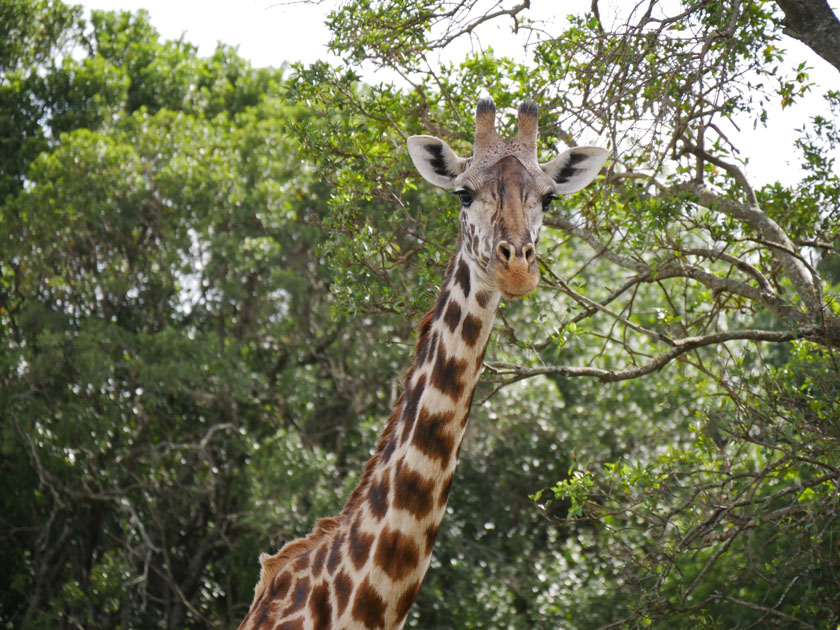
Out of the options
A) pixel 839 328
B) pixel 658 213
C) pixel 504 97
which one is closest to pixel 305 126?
pixel 504 97

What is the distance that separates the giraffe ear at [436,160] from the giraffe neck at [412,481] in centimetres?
50

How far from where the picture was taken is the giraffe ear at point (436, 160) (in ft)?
15.7

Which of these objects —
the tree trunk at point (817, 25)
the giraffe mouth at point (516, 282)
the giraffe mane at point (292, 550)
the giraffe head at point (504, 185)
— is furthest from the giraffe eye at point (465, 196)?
the tree trunk at point (817, 25)

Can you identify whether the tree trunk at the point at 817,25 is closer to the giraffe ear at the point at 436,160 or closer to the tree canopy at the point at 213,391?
the giraffe ear at the point at 436,160

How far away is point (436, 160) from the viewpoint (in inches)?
191

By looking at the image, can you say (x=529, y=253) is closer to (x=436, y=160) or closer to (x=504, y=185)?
(x=504, y=185)

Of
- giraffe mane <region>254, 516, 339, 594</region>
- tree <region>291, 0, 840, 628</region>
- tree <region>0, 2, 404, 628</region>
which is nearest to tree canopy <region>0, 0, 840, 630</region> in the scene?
tree <region>0, 2, 404, 628</region>

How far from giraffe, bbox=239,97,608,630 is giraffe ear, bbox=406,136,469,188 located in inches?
7.0

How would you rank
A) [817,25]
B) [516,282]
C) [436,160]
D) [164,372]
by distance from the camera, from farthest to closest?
[164,372] < [817,25] < [436,160] < [516,282]

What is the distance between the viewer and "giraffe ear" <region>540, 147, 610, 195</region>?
484 centimetres

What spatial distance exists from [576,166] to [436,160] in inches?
27.2

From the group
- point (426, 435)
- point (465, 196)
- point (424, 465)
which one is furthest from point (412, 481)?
point (465, 196)

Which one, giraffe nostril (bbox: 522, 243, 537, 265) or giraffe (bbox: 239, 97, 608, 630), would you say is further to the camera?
giraffe (bbox: 239, 97, 608, 630)

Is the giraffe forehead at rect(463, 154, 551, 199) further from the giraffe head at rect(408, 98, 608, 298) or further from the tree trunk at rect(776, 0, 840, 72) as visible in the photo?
the tree trunk at rect(776, 0, 840, 72)
